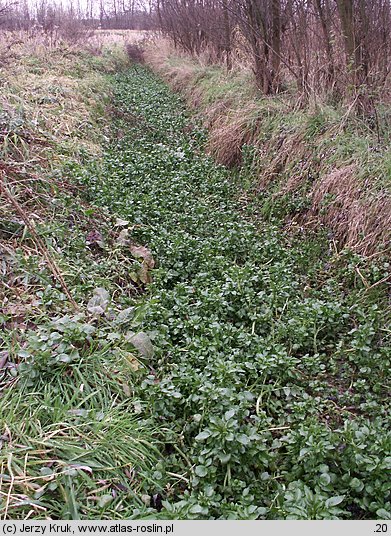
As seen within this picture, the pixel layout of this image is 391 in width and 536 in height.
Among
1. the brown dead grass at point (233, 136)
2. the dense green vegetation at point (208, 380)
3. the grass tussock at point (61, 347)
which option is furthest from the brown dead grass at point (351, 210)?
the brown dead grass at point (233, 136)

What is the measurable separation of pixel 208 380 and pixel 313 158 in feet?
10.4

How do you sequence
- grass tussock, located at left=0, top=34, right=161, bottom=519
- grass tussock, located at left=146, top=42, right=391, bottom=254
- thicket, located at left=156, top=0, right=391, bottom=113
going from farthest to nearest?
thicket, located at left=156, top=0, right=391, bottom=113 < grass tussock, located at left=146, top=42, right=391, bottom=254 < grass tussock, located at left=0, top=34, right=161, bottom=519

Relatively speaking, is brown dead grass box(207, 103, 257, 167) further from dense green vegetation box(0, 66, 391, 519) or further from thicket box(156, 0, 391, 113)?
dense green vegetation box(0, 66, 391, 519)

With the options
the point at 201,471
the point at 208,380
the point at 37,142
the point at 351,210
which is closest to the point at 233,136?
the point at 37,142

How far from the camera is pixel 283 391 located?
2.58 meters

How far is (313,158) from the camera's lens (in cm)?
482

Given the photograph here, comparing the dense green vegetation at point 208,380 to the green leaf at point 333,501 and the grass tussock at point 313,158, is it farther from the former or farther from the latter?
the grass tussock at point 313,158

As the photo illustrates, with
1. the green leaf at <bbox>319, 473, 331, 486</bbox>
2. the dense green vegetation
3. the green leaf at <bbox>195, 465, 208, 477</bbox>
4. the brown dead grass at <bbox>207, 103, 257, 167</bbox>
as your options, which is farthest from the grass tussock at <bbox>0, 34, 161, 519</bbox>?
the brown dead grass at <bbox>207, 103, 257, 167</bbox>

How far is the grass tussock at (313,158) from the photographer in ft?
12.8

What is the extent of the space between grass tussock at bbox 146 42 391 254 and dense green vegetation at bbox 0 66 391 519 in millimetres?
316

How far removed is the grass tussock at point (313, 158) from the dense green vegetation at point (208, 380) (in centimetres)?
32

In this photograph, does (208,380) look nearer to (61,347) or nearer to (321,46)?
(61,347)

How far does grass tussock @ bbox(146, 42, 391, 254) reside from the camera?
3.89 meters

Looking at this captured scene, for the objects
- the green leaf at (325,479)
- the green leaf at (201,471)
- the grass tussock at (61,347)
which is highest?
the grass tussock at (61,347)
